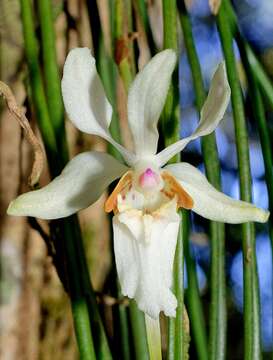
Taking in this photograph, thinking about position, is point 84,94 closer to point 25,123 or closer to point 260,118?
point 25,123

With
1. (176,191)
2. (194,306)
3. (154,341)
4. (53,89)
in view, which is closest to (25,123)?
(53,89)

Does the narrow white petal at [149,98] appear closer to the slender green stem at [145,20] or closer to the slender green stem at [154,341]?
the slender green stem at [154,341]

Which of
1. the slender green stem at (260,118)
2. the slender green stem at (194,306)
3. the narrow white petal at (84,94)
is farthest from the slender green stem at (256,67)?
the narrow white petal at (84,94)

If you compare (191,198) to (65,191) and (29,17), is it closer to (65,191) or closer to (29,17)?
(65,191)

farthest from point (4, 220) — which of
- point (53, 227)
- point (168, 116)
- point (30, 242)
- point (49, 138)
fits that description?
point (168, 116)

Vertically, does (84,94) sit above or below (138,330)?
above
